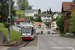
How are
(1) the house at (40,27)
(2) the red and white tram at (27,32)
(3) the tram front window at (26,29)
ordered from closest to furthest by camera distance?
(2) the red and white tram at (27,32) < (3) the tram front window at (26,29) < (1) the house at (40,27)

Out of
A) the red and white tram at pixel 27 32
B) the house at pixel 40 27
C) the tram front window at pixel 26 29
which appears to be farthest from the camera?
the house at pixel 40 27

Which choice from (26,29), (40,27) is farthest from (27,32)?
(40,27)

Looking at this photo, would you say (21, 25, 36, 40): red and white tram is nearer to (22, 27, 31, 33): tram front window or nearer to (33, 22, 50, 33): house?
(22, 27, 31, 33): tram front window

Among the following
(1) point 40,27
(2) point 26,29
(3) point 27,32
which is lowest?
(1) point 40,27

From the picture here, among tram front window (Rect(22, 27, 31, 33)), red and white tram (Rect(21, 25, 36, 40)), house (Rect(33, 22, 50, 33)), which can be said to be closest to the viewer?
red and white tram (Rect(21, 25, 36, 40))

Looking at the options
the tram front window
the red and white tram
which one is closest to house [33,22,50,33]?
the red and white tram

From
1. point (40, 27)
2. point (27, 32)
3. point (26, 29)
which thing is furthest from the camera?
point (40, 27)

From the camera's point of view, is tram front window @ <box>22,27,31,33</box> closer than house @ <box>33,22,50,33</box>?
Yes

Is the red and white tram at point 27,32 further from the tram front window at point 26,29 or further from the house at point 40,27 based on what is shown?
the house at point 40,27

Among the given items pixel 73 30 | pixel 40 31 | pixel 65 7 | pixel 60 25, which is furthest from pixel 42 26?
pixel 73 30

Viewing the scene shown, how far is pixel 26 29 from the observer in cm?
3116

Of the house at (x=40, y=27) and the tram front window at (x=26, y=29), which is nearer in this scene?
the tram front window at (x=26, y=29)

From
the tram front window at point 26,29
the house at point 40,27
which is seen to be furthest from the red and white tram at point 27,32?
the house at point 40,27

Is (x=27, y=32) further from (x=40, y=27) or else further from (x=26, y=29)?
(x=40, y=27)
